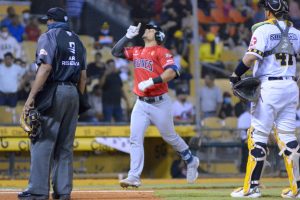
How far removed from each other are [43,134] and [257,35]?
2431 mm

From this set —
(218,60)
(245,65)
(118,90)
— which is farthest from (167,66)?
(218,60)

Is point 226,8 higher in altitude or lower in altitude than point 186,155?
higher

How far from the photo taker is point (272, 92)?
8.55 m

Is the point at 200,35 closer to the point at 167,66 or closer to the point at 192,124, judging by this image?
the point at 192,124

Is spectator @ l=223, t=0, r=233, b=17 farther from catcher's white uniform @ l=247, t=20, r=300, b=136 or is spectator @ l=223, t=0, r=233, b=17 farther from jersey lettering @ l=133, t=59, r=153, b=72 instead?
catcher's white uniform @ l=247, t=20, r=300, b=136

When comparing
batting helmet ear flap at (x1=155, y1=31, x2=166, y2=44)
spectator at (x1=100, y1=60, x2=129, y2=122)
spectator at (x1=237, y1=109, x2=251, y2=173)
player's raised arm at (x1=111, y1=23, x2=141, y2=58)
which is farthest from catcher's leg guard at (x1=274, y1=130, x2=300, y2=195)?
spectator at (x1=237, y1=109, x2=251, y2=173)

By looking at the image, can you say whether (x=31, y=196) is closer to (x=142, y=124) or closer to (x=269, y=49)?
(x=142, y=124)

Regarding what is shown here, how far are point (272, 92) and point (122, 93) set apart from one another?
6.76m

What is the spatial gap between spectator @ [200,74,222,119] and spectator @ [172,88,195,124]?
0.82 ft

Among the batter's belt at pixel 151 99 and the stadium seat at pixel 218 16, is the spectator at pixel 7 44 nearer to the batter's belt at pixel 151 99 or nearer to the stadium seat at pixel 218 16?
the stadium seat at pixel 218 16

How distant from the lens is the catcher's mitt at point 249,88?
859cm

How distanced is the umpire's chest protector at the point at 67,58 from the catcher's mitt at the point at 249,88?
5.63ft

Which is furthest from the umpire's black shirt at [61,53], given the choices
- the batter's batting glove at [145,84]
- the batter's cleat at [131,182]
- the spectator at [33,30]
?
the spectator at [33,30]

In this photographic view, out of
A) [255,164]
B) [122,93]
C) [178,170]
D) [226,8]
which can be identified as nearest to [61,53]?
→ [255,164]
